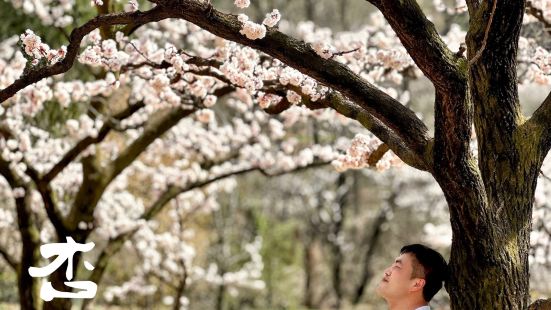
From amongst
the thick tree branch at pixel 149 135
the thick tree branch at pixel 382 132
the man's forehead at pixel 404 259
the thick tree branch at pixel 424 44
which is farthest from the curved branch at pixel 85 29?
the thick tree branch at pixel 149 135

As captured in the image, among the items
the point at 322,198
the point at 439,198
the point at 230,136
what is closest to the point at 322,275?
the point at 322,198

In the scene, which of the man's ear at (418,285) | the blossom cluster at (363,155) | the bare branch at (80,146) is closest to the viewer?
the man's ear at (418,285)

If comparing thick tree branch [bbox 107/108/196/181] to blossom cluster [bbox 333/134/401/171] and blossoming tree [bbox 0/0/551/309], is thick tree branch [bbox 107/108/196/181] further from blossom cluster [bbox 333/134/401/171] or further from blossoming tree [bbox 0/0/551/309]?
blossom cluster [bbox 333/134/401/171]

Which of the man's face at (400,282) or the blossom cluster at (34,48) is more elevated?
the blossom cluster at (34,48)

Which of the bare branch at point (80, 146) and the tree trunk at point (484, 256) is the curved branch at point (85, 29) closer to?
the tree trunk at point (484, 256)

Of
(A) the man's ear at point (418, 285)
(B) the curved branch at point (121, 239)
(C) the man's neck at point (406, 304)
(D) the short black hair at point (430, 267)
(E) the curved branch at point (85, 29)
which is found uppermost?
(E) the curved branch at point (85, 29)

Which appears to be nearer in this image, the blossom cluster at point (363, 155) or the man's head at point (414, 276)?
the man's head at point (414, 276)

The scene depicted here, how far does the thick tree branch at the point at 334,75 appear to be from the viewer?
3.08 m

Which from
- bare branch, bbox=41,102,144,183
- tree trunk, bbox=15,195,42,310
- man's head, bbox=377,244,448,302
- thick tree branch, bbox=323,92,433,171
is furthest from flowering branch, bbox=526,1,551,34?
tree trunk, bbox=15,195,42,310

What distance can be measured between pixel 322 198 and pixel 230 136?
842 centimetres

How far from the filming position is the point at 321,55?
128 inches

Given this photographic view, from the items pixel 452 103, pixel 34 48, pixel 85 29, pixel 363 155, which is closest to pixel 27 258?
pixel 34 48

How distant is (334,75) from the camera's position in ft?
10.2

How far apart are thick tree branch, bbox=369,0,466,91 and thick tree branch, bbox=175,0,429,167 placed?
258 mm
